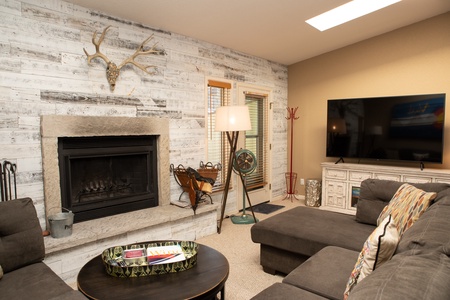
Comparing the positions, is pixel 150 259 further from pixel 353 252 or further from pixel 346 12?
pixel 346 12

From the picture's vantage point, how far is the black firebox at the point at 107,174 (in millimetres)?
3000

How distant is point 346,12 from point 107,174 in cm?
359

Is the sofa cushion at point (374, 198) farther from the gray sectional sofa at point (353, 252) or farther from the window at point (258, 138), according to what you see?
the window at point (258, 138)

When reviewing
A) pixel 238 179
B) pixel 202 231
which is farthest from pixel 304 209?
pixel 238 179

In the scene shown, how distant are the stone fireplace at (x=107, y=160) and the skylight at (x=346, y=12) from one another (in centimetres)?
243

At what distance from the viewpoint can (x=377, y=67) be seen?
4.86 m

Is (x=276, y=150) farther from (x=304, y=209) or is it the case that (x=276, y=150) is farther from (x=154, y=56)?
(x=154, y=56)

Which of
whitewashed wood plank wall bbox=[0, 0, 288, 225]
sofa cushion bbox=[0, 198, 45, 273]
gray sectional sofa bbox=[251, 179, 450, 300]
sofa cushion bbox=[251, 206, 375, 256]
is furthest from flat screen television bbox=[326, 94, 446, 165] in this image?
sofa cushion bbox=[0, 198, 45, 273]

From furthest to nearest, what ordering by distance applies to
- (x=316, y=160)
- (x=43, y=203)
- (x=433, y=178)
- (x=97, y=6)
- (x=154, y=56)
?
(x=316, y=160)
(x=433, y=178)
(x=154, y=56)
(x=97, y=6)
(x=43, y=203)

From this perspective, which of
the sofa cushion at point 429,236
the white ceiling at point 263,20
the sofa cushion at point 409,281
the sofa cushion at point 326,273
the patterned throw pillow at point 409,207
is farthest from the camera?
the white ceiling at point 263,20

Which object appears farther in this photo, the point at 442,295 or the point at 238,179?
the point at 238,179

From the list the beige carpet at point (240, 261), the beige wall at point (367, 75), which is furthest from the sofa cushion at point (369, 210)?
the beige wall at point (367, 75)

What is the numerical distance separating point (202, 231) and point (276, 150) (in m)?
2.52

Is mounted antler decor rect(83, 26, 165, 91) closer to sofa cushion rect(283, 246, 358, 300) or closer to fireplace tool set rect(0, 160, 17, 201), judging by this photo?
fireplace tool set rect(0, 160, 17, 201)
